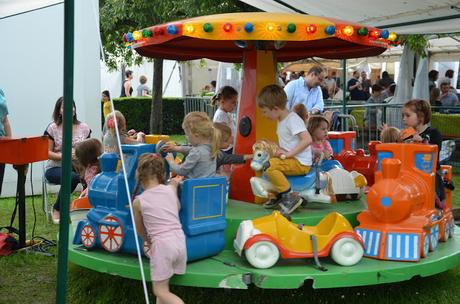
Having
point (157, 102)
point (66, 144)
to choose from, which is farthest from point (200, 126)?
point (157, 102)

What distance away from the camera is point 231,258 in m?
5.02

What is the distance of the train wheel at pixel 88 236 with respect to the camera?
517 cm

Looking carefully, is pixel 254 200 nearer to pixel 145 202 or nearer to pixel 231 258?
pixel 231 258

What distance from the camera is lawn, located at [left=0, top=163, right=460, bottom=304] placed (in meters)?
5.25

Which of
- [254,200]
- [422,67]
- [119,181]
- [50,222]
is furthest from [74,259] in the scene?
[422,67]

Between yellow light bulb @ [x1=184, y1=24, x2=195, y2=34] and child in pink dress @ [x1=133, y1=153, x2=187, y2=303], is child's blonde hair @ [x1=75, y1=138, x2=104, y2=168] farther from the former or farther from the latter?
child in pink dress @ [x1=133, y1=153, x2=187, y2=303]

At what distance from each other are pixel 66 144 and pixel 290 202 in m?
2.64

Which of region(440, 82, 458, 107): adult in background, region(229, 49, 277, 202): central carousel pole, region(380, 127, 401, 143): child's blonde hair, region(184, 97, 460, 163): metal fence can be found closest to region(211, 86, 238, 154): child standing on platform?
region(229, 49, 277, 202): central carousel pole

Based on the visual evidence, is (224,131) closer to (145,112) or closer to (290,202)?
(290,202)

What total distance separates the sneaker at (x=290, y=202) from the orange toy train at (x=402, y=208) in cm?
54

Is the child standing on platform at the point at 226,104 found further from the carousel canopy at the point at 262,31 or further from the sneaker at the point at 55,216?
the sneaker at the point at 55,216

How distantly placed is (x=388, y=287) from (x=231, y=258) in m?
1.38

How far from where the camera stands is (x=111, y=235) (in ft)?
16.4

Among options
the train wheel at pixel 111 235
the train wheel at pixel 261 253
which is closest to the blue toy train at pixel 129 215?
the train wheel at pixel 111 235
